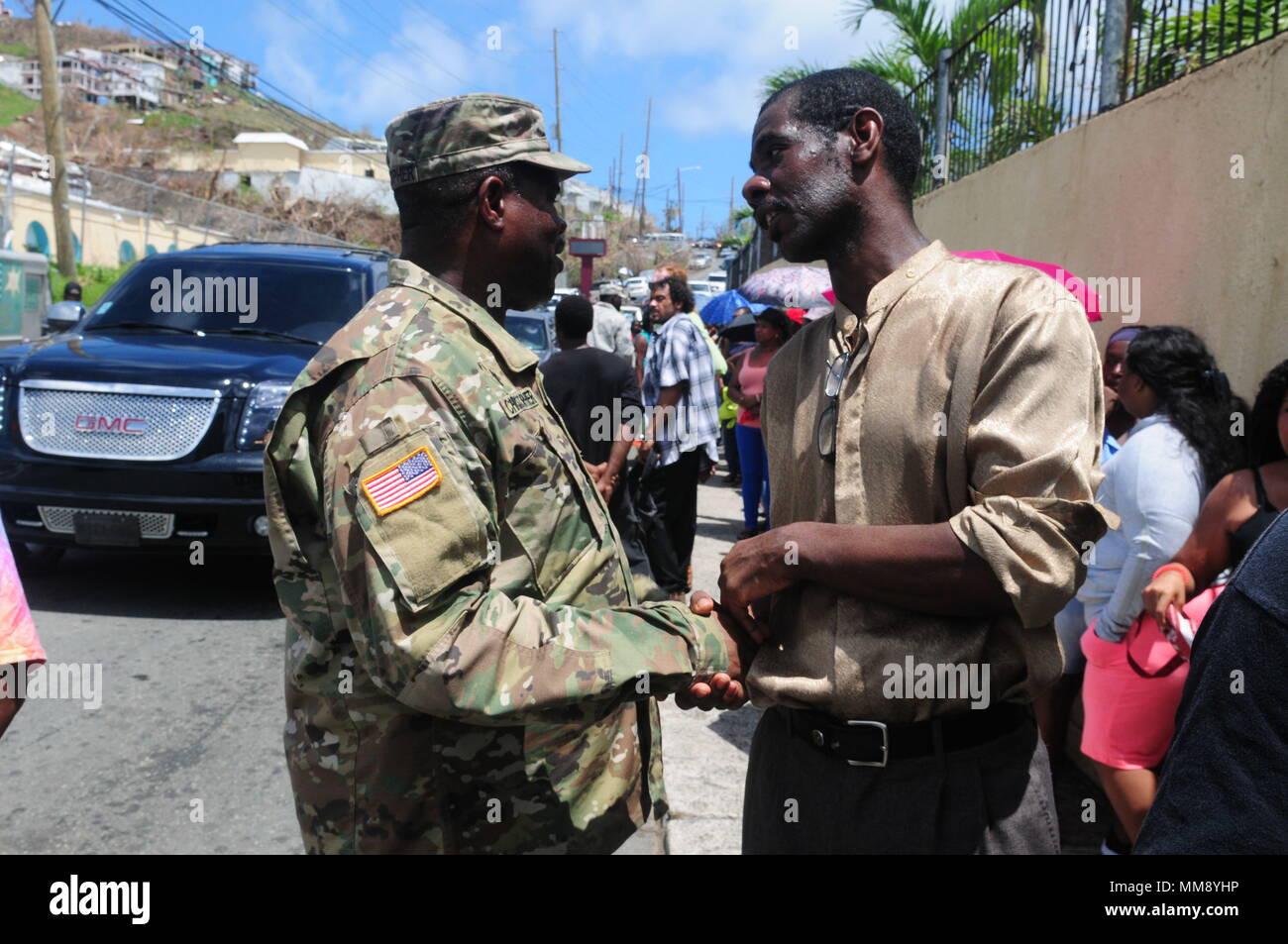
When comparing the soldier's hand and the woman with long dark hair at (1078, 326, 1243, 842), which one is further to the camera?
the woman with long dark hair at (1078, 326, 1243, 842)

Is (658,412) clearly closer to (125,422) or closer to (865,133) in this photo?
(125,422)

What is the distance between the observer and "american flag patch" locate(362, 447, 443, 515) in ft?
4.96

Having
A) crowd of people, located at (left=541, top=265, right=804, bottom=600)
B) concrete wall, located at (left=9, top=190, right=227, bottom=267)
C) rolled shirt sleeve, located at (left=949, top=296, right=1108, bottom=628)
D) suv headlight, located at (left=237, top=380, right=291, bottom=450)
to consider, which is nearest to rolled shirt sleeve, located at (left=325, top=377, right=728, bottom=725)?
rolled shirt sleeve, located at (left=949, top=296, right=1108, bottom=628)

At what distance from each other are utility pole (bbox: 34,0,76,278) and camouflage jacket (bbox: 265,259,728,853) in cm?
2240

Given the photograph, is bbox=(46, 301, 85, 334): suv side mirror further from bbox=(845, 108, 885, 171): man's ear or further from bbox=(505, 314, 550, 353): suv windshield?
bbox=(845, 108, 885, 171): man's ear

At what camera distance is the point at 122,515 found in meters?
5.73

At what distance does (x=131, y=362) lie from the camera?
19.6 ft

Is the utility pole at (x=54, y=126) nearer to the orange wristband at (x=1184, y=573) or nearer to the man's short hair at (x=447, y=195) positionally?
the man's short hair at (x=447, y=195)

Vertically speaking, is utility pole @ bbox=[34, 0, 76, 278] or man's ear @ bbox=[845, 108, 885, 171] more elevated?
utility pole @ bbox=[34, 0, 76, 278]

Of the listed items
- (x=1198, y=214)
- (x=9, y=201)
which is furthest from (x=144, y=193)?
(x=1198, y=214)

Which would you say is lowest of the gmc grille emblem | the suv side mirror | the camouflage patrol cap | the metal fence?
the gmc grille emblem

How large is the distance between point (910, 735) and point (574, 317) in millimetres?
4791

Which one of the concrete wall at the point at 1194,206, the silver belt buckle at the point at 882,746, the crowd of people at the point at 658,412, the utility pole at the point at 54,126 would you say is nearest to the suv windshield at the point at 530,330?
the crowd of people at the point at 658,412

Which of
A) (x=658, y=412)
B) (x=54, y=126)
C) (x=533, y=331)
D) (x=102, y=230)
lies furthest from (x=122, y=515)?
(x=102, y=230)
